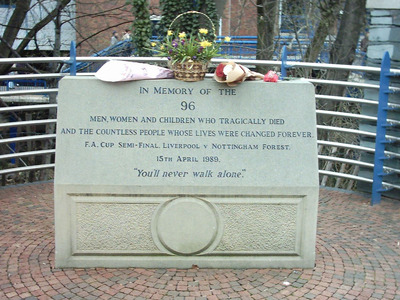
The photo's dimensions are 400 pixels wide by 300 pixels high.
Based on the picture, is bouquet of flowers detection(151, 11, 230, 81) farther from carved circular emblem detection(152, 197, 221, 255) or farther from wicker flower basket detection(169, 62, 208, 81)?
carved circular emblem detection(152, 197, 221, 255)

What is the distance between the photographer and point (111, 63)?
474cm

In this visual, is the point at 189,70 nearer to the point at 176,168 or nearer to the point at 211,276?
the point at 176,168

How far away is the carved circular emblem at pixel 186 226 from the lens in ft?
15.6

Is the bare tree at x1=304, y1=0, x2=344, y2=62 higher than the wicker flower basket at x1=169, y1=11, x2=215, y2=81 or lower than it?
higher

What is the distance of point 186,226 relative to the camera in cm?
480

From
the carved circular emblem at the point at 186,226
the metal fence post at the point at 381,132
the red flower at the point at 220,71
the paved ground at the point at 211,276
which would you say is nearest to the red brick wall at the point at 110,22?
the metal fence post at the point at 381,132

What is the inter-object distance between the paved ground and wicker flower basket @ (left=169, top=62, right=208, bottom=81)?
5.96 ft

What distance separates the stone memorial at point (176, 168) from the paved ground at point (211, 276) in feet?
0.67

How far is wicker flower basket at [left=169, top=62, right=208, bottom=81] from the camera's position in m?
4.66

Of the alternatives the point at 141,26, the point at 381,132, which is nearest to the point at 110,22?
the point at 141,26

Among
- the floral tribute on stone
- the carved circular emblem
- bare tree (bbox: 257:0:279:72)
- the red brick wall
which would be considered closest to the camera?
the floral tribute on stone

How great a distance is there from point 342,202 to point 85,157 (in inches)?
158

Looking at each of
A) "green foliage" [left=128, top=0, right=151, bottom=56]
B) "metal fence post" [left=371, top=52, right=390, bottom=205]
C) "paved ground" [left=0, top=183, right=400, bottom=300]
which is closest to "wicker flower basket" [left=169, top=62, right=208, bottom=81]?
"paved ground" [left=0, top=183, right=400, bottom=300]

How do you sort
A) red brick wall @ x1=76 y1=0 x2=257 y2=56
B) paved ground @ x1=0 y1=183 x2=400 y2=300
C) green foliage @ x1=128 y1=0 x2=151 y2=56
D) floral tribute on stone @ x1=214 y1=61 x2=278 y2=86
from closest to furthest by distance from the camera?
paved ground @ x1=0 y1=183 x2=400 y2=300, floral tribute on stone @ x1=214 y1=61 x2=278 y2=86, green foliage @ x1=128 y1=0 x2=151 y2=56, red brick wall @ x1=76 y1=0 x2=257 y2=56
